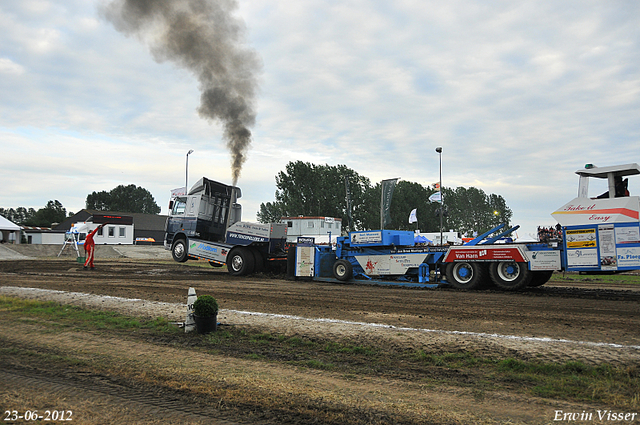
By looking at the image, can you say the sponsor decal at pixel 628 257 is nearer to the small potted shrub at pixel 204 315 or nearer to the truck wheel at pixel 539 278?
the truck wheel at pixel 539 278

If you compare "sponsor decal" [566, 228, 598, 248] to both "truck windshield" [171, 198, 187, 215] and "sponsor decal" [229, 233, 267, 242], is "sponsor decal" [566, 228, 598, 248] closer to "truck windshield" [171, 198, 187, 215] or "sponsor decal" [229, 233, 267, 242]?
"sponsor decal" [229, 233, 267, 242]

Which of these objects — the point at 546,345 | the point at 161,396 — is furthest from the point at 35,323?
the point at 546,345

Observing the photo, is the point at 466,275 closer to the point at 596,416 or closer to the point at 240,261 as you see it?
the point at 240,261

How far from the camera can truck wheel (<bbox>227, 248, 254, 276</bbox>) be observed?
Result: 1975 centimetres

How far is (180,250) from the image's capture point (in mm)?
21062

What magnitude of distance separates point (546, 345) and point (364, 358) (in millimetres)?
2662

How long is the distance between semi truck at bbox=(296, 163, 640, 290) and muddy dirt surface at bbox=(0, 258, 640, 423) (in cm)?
87

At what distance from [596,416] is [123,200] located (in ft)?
470

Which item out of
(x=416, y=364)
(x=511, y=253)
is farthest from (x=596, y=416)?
(x=511, y=253)

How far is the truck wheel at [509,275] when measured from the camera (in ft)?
45.5

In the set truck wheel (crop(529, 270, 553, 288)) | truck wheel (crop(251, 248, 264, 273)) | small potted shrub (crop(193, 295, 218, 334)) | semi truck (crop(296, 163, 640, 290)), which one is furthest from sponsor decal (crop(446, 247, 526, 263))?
small potted shrub (crop(193, 295, 218, 334))

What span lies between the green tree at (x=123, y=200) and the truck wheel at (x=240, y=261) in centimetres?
11713

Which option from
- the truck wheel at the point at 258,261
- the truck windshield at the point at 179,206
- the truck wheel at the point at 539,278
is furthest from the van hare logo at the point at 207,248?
the truck wheel at the point at 539,278

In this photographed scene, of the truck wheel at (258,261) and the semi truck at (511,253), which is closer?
the semi truck at (511,253)
